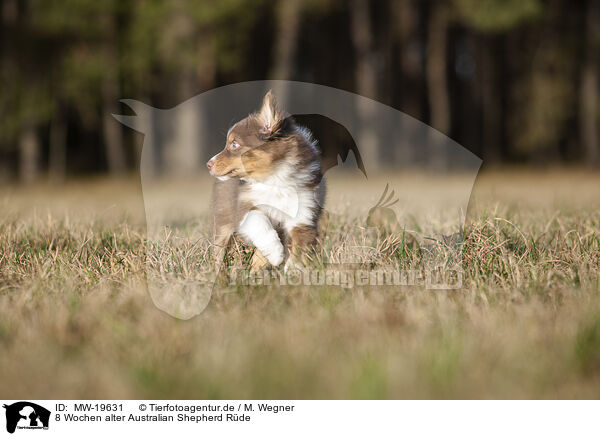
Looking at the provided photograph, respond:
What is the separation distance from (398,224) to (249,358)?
219 centimetres

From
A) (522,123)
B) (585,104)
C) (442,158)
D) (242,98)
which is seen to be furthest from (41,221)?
(522,123)

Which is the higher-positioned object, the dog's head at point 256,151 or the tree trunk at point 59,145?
the tree trunk at point 59,145

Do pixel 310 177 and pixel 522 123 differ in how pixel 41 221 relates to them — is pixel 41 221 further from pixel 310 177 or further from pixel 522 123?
pixel 522 123

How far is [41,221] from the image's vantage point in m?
4.08

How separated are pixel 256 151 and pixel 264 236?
50 centimetres

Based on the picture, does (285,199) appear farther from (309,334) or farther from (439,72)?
(439,72)

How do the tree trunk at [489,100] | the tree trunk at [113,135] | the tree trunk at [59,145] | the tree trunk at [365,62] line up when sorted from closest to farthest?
1. the tree trunk at [365,62]
2. the tree trunk at [113,135]
3. the tree trunk at [59,145]
4. the tree trunk at [489,100]

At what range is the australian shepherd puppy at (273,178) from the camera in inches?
124

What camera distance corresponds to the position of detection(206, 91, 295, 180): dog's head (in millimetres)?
3188

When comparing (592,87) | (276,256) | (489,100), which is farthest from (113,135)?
(276,256)

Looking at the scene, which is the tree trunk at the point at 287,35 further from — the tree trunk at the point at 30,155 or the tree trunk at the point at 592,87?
the tree trunk at the point at 592,87
